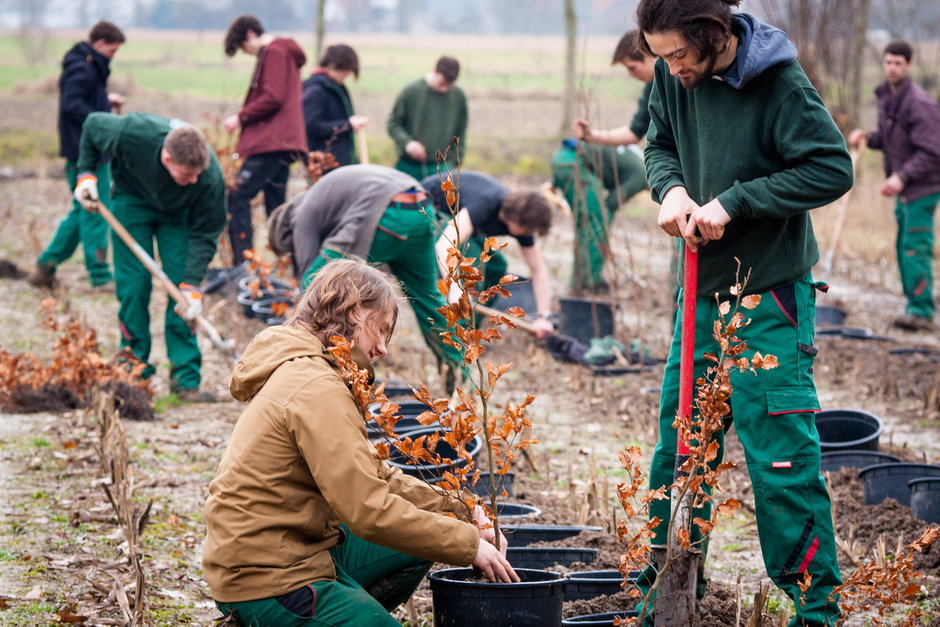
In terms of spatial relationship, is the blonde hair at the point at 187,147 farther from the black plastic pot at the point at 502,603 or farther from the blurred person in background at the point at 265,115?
the black plastic pot at the point at 502,603

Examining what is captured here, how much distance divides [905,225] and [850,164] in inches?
258

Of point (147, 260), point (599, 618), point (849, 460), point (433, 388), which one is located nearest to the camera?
point (599, 618)

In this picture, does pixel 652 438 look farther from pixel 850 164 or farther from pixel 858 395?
pixel 850 164

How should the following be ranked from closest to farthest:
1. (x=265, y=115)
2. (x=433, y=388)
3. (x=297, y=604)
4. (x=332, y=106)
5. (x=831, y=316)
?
(x=297, y=604)
(x=433, y=388)
(x=265, y=115)
(x=332, y=106)
(x=831, y=316)

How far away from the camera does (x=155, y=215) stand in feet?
19.9

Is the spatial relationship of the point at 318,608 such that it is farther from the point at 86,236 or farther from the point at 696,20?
the point at 86,236

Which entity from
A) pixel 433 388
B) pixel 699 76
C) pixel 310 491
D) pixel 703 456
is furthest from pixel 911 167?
pixel 310 491

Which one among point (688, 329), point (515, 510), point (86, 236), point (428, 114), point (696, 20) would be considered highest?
point (696, 20)

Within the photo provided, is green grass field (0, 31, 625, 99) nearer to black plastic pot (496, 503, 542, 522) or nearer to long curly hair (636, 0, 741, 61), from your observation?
black plastic pot (496, 503, 542, 522)

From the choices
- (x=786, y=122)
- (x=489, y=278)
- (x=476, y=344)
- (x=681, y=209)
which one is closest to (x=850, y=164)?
(x=786, y=122)

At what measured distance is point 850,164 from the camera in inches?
108

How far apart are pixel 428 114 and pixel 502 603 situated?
23.0 feet

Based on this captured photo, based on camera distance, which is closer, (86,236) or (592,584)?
(592,584)

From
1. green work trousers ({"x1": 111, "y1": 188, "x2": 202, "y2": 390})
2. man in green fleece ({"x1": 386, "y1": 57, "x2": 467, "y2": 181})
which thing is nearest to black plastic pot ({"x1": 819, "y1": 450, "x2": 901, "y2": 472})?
green work trousers ({"x1": 111, "y1": 188, "x2": 202, "y2": 390})
